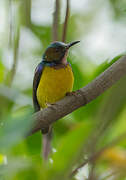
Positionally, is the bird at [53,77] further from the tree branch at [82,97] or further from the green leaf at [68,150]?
the green leaf at [68,150]

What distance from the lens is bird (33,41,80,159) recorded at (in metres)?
3.93

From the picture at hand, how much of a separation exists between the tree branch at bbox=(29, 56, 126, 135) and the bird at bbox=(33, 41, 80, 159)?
1.19 meters

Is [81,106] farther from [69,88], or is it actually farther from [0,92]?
[69,88]

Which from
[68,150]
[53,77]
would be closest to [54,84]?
[53,77]

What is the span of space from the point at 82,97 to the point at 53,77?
160 centimetres

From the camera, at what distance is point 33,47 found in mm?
4598

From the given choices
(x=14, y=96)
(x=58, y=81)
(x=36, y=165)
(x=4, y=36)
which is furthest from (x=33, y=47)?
(x=36, y=165)

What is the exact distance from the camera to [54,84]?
395 centimetres

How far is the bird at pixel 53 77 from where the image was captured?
393cm

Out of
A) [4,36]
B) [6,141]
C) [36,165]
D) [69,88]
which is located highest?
[6,141]

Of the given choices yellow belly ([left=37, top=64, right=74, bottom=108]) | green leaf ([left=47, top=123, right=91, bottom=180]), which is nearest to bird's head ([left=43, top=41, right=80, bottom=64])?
yellow belly ([left=37, top=64, right=74, bottom=108])

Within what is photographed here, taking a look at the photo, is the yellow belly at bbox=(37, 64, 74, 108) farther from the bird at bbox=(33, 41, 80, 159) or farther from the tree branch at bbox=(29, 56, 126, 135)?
the tree branch at bbox=(29, 56, 126, 135)

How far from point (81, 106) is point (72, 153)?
1.25 m

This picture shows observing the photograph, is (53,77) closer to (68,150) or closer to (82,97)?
(82,97)
